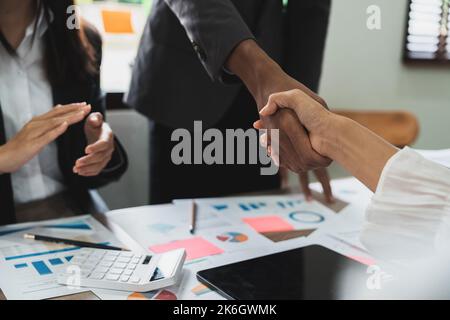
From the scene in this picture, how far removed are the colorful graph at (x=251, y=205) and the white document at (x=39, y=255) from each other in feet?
0.75

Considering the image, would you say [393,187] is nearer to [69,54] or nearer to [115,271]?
[115,271]

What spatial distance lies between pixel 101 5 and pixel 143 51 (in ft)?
0.35

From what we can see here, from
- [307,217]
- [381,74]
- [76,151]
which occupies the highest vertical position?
[381,74]

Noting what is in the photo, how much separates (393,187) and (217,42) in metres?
0.27

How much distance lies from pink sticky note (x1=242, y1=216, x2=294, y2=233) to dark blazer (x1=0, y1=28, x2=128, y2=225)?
0.22 meters

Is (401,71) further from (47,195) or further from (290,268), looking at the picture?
(47,195)

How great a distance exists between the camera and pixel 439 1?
0.50m

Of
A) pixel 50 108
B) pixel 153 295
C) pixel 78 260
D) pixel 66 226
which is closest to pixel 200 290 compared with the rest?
pixel 153 295

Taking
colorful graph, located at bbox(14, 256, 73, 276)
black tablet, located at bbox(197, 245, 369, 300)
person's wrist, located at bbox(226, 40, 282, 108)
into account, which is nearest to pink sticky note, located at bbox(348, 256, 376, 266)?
black tablet, located at bbox(197, 245, 369, 300)

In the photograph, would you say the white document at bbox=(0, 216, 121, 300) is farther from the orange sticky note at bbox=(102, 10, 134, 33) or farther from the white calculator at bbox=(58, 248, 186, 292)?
the orange sticky note at bbox=(102, 10, 134, 33)

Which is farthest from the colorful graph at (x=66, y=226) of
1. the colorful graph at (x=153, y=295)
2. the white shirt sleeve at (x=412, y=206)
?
the white shirt sleeve at (x=412, y=206)

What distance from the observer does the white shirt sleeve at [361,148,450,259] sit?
366 mm

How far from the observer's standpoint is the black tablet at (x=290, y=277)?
466 mm

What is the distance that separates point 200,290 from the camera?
1.65 ft
